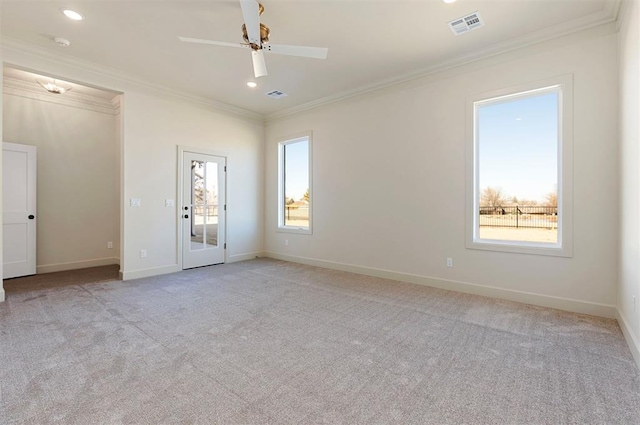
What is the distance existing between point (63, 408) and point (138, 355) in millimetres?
609

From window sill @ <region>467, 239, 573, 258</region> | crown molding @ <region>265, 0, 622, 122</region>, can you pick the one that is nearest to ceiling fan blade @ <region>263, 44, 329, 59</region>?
crown molding @ <region>265, 0, 622, 122</region>

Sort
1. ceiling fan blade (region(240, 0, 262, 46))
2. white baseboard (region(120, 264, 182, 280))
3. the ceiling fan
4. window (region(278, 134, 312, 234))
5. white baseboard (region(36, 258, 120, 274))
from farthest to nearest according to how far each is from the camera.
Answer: window (region(278, 134, 312, 234)), white baseboard (region(36, 258, 120, 274)), white baseboard (region(120, 264, 182, 280)), the ceiling fan, ceiling fan blade (region(240, 0, 262, 46))

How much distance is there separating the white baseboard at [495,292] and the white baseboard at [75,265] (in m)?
4.36

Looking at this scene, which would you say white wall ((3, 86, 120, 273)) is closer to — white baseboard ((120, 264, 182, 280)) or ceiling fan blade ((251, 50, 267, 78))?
white baseboard ((120, 264, 182, 280))

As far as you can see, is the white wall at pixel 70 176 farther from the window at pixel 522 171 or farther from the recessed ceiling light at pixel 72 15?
the window at pixel 522 171

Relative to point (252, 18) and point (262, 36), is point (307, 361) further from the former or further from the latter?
point (262, 36)

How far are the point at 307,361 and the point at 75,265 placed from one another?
555 centimetres

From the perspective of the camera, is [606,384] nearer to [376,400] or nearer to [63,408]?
[376,400]

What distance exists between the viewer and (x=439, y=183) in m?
4.25

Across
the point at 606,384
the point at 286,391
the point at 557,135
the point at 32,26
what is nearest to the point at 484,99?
the point at 557,135

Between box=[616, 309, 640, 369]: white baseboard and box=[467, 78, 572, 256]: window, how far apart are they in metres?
0.75

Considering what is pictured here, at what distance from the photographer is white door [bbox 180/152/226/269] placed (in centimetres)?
544

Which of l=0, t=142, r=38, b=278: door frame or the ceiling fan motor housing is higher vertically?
the ceiling fan motor housing

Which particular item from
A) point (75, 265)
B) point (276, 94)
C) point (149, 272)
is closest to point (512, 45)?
point (276, 94)
